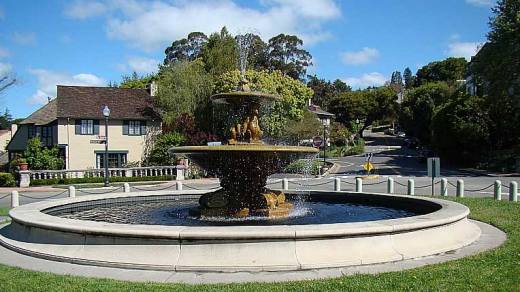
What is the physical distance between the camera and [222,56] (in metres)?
57.5

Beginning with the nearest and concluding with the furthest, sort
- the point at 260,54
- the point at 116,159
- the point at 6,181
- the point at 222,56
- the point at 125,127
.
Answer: the point at 6,181 < the point at 116,159 < the point at 125,127 < the point at 222,56 < the point at 260,54

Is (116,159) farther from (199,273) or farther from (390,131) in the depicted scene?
(390,131)

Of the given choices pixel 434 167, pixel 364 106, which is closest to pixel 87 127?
pixel 434 167

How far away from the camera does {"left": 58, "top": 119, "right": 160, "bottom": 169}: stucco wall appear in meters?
49.5

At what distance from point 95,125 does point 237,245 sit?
45.3m

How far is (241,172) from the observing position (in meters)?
13.2

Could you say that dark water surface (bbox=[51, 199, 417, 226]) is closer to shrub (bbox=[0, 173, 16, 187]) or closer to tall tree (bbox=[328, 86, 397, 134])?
shrub (bbox=[0, 173, 16, 187])

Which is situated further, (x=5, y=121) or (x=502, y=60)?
(x=5, y=121)

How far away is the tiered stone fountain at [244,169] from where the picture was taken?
12906mm

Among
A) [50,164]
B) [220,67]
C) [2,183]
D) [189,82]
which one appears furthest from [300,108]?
[2,183]

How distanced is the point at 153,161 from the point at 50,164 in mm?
8962

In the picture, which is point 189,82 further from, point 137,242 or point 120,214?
point 137,242

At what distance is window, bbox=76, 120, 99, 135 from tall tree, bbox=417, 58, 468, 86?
275 feet

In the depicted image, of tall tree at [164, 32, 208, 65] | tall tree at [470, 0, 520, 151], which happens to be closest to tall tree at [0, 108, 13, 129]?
tall tree at [164, 32, 208, 65]
